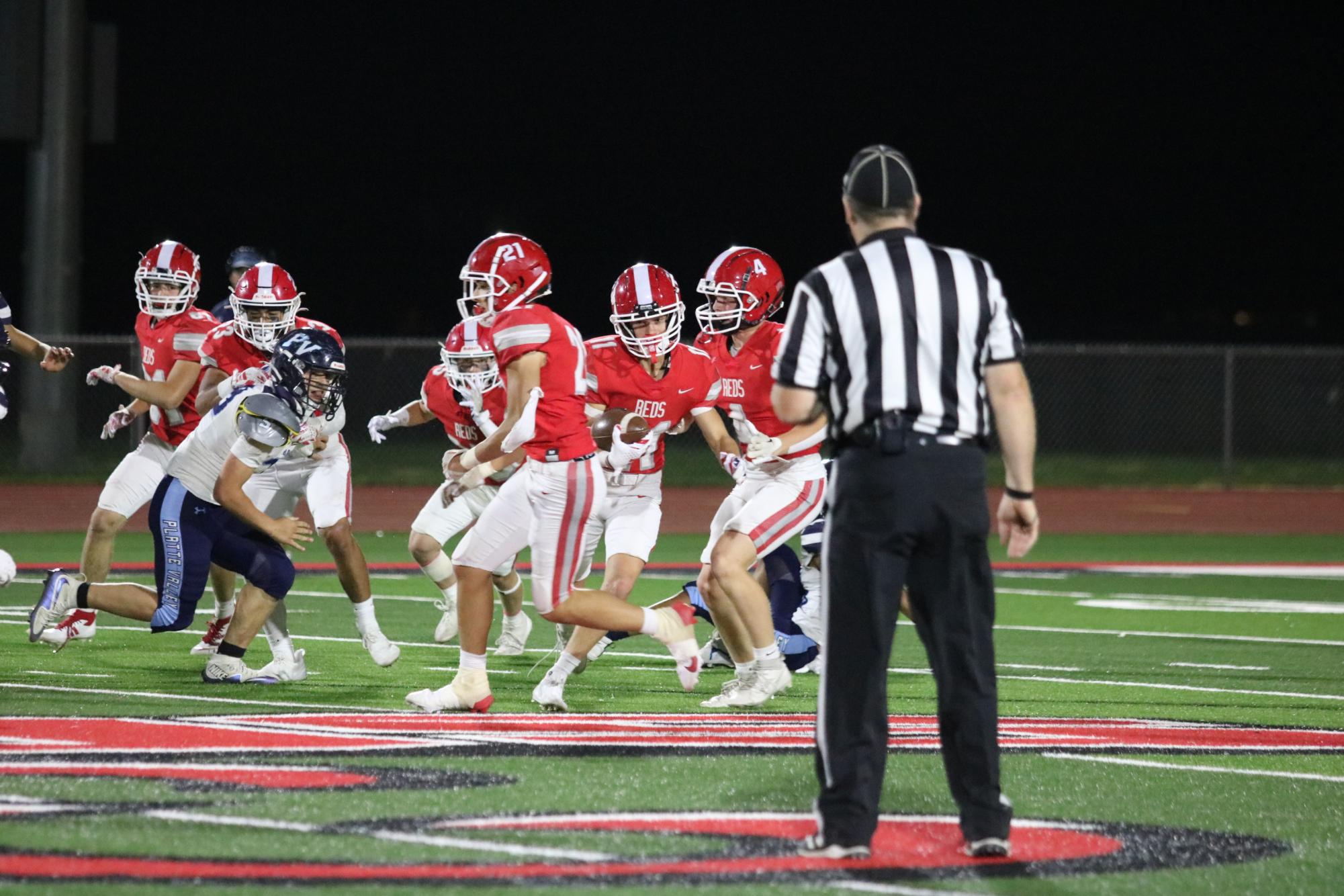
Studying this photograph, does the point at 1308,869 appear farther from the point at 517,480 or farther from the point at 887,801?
the point at 517,480

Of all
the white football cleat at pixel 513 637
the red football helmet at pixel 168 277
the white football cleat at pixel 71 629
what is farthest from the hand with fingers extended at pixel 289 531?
the red football helmet at pixel 168 277

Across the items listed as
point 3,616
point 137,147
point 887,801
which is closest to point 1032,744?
point 887,801

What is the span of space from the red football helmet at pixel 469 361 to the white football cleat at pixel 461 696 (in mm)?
2369

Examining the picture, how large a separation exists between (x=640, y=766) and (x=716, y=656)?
3289mm

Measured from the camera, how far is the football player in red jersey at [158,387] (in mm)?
9344

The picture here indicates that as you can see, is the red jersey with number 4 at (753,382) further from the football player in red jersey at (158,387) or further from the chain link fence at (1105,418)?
the chain link fence at (1105,418)

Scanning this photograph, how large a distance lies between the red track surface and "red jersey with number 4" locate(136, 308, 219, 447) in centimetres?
756

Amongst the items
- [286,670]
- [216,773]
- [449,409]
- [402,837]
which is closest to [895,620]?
[402,837]

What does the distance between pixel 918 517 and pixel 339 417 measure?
4.87 meters

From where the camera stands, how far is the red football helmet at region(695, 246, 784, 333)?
848cm

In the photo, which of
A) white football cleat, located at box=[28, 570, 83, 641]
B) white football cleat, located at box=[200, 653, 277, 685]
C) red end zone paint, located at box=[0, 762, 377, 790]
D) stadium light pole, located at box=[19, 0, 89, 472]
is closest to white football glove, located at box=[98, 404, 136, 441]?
white football cleat, located at box=[28, 570, 83, 641]

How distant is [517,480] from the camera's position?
7.36 metres

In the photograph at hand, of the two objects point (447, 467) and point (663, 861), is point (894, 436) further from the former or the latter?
point (447, 467)

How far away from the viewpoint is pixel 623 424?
834 centimetres
